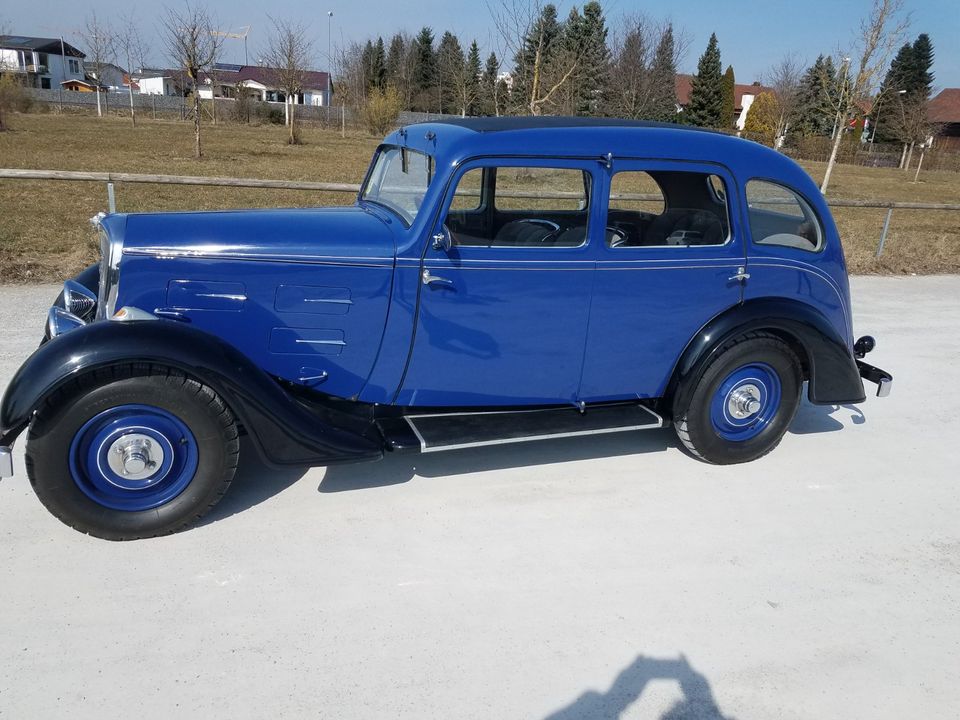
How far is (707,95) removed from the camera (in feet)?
149

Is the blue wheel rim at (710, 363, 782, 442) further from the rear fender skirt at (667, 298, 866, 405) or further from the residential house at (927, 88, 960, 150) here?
the residential house at (927, 88, 960, 150)

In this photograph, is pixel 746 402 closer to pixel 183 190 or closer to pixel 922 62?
pixel 183 190

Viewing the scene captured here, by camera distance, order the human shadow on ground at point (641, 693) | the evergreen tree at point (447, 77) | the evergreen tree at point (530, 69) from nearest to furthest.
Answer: the human shadow on ground at point (641, 693) → the evergreen tree at point (530, 69) → the evergreen tree at point (447, 77)

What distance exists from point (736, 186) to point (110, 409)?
3.42 m

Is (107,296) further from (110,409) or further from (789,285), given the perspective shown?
(789,285)

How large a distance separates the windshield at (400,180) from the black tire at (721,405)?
183cm

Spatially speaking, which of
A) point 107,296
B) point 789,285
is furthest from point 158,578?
point 789,285

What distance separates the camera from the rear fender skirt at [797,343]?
4059 mm

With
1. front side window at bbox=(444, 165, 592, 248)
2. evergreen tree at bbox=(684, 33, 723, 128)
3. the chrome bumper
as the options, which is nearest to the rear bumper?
front side window at bbox=(444, 165, 592, 248)

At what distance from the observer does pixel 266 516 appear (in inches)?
138

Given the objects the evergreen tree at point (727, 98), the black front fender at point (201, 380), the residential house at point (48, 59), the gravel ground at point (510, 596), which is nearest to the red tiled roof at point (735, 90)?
the evergreen tree at point (727, 98)

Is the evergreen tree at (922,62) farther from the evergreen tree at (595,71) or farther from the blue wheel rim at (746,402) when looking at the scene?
the blue wheel rim at (746,402)

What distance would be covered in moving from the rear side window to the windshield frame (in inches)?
73.5

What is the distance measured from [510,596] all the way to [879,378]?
9.82 feet
